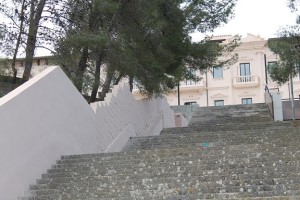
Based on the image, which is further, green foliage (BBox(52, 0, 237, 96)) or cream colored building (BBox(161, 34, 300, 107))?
cream colored building (BBox(161, 34, 300, 107))

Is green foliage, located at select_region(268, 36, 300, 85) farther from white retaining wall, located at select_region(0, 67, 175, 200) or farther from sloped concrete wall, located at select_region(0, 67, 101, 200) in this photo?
sloped concrete wall, located at select_region(0, 67, 101, 200)

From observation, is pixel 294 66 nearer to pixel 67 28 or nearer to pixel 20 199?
pixel 67 28

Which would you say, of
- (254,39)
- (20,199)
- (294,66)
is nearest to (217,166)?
(20,199)

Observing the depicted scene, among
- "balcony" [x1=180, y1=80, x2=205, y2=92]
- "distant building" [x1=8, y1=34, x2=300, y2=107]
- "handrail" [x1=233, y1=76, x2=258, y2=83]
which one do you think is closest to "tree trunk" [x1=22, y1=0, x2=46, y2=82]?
"distant building" [x1=8, y1=34, x2=300, y2=107]

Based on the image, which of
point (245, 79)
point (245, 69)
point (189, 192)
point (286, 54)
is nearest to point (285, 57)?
point (286, 54)

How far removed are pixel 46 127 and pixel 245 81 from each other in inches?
1514

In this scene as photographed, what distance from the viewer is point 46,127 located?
882cm

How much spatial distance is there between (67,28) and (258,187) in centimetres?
749

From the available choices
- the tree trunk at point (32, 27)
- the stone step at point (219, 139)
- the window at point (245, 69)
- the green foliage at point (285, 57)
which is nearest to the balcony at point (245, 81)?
the window at point (245, 69)

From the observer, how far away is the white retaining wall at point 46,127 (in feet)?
24.4

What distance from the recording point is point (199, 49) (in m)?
17.0

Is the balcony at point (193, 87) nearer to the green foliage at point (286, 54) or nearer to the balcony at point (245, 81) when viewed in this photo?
the balcony at point (245, 81)

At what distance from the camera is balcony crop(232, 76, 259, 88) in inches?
1783

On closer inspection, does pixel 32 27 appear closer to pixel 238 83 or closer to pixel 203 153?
pixel 203 153
